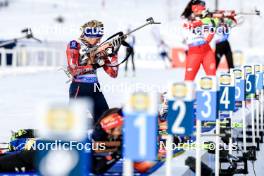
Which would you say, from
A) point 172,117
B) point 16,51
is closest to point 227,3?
point 16,51

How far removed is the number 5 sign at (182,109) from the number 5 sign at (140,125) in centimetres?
71

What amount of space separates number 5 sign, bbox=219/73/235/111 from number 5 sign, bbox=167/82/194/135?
5.92ft

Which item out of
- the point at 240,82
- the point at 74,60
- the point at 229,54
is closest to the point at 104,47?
the point at 74,60

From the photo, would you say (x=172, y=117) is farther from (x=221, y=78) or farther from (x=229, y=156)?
(x=229, y=156)

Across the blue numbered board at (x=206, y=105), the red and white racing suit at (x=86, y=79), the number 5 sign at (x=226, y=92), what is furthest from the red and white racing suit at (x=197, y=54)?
the blue numbered board at (x=206, y=105)

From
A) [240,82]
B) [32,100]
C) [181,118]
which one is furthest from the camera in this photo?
[32,100]

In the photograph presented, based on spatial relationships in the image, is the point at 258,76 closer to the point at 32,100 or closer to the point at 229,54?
the point at 229,54

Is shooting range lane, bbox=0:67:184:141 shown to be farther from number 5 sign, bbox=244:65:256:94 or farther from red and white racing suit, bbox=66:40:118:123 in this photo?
number 5 sign, bbox=244:65:256:94

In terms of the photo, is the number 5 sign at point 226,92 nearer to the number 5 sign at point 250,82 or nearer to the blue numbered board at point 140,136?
the number 5 sign at point 250,82

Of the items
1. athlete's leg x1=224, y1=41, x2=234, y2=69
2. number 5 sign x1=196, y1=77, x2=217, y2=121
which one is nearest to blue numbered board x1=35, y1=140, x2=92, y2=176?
number 5 sign x1=196, y1=77, x2=217, y2=121

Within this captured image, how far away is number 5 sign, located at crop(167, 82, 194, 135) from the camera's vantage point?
14.0 feet

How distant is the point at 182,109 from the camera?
4.28m

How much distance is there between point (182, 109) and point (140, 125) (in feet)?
2.54

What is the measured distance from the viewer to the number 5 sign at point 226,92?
19.9 ft
